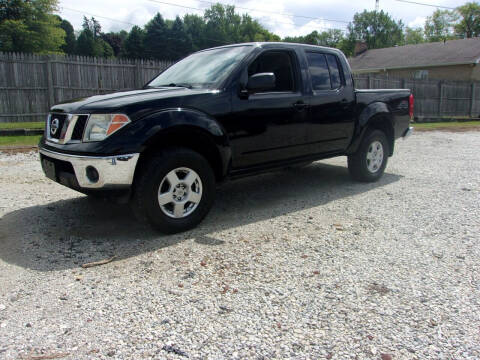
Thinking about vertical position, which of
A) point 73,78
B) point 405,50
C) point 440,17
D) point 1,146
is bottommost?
point 1,146

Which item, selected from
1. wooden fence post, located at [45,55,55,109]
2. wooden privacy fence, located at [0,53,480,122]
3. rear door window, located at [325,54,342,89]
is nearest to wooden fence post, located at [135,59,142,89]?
wooden privacy fence, located at [0,53,480,122]

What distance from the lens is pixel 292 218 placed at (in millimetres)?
4441

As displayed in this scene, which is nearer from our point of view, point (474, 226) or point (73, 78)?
point (474, 226)

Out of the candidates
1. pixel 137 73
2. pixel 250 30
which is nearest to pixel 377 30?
pixel 250 30

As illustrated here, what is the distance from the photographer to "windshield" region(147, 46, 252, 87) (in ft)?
14.1

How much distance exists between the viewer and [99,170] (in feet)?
11.1

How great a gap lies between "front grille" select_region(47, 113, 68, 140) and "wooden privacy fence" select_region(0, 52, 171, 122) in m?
8.90

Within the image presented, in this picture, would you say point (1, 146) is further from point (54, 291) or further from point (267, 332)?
point (267, 332)

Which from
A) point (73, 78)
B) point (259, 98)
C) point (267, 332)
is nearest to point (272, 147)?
point (259, 98)

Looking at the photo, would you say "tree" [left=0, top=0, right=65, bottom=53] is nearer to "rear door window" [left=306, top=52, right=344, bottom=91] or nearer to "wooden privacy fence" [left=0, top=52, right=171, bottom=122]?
"wooden privacy fence" [left=0, top=52, right=171, bottom=122]

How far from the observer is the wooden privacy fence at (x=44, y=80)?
39.1ft

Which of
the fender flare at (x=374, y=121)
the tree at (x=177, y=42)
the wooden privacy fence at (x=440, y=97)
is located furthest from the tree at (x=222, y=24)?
the fender flare at (x=374, y=121)

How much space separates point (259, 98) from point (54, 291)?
9.24ft

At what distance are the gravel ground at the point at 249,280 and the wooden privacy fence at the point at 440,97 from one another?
617 inches
